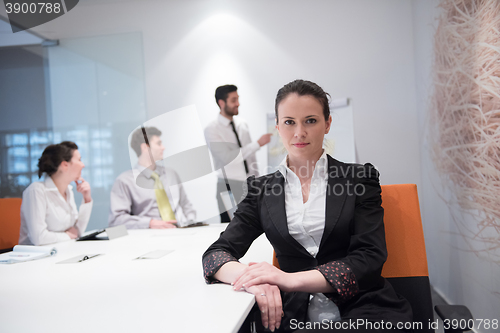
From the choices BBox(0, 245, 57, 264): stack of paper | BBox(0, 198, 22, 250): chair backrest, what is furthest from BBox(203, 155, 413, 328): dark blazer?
BBox(0, 198, 22, 250): chair backrest

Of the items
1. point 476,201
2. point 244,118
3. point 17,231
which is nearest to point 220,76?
point 244,118

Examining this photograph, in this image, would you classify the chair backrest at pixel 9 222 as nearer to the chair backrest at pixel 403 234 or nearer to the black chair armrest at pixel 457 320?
the chair backrest at pixel 403 234

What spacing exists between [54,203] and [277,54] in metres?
2.81

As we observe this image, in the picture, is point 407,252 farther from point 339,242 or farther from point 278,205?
point 278,205

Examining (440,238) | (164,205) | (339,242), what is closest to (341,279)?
(339,242)

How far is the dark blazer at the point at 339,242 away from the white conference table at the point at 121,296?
166 millimetres

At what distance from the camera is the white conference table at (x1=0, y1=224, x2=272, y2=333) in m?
0.87

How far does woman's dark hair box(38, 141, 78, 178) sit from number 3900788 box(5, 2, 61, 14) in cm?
229

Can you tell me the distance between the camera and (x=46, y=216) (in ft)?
7.72

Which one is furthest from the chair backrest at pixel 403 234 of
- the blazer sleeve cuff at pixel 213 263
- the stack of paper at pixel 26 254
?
the stack of paper at pixel 26 254

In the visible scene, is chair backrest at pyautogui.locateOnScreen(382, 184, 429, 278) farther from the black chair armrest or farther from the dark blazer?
the black chair armrest

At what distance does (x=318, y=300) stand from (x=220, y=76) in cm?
341

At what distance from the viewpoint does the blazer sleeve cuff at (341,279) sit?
1080 millimetres

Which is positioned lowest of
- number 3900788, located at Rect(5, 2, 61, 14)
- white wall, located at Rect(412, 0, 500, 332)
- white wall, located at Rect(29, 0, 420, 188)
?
white wall, located at Rect(412, 0, 500, 332)
